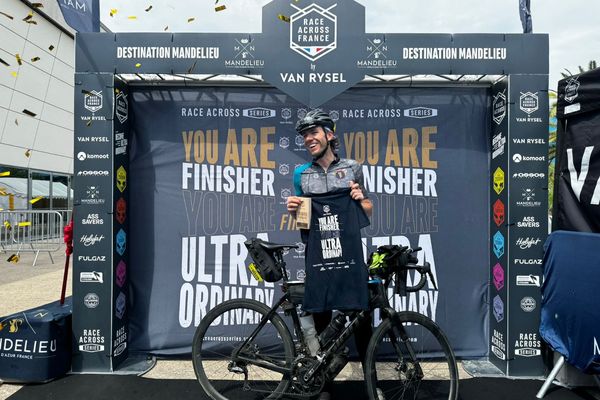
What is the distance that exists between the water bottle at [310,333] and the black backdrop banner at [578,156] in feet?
7.52

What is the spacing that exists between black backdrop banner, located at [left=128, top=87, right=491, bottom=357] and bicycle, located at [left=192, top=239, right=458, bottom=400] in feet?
3.15

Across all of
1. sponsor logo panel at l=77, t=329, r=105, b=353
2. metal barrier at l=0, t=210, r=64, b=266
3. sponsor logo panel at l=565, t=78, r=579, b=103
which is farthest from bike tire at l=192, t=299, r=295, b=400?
metal barrier at l=0, t=210, r=64, b=266

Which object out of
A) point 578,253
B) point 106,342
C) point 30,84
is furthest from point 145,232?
point 30,84

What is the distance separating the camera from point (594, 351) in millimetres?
2947

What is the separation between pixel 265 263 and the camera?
9.23 feet

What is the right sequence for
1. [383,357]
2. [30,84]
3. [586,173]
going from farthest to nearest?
[30,84], [586,173], [383,357]

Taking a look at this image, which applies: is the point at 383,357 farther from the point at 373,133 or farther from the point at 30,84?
the point at 30,84

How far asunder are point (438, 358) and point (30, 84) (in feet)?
47.3

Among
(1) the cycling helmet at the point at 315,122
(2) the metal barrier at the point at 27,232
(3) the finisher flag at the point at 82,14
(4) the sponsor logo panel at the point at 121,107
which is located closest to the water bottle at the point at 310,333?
(1) the cycling helmet at the point at 315,122

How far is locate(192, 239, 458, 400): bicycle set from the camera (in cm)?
265

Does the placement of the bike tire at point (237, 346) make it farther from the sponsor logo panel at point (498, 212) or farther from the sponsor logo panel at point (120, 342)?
the sponsor logo panel at point (498, 212)

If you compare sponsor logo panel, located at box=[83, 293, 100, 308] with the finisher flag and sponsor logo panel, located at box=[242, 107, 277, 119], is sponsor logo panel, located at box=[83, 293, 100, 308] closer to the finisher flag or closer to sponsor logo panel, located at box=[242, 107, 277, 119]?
sponsor logo panel, located at box=[242, 107, 277, 119]

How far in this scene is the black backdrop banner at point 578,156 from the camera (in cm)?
313

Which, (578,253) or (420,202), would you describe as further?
(420,202)
